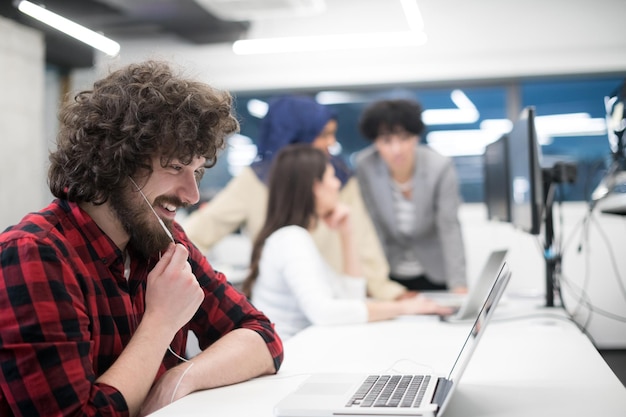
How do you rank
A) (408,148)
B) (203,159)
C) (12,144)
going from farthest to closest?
(12,144)
(408,148)
(203,159)

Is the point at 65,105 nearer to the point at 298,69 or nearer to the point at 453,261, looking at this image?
the point at 453,261

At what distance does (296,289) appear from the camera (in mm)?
2240

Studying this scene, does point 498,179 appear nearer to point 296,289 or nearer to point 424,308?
point 424,308

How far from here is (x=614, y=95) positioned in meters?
2.80

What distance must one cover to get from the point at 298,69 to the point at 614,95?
328 centimetres

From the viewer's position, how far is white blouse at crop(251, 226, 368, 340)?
7.29 ft

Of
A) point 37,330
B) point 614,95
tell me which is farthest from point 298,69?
point 37,330

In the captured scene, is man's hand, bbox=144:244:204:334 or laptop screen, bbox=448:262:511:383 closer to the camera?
laptop screen, bbox=448:262:511:383

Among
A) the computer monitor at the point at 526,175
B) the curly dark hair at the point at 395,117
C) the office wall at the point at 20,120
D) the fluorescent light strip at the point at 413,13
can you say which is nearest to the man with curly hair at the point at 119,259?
the computer monitor at the point at 526,175

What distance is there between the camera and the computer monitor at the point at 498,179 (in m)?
2.80

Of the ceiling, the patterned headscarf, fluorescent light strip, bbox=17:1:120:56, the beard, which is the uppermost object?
the ceiling

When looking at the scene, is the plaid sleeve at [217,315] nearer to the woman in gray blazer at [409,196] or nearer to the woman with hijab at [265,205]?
the woman with hijab at [265,205]

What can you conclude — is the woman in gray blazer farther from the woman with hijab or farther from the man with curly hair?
the man with curly hair

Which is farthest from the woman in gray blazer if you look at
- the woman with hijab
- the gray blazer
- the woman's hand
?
the woman's hand
